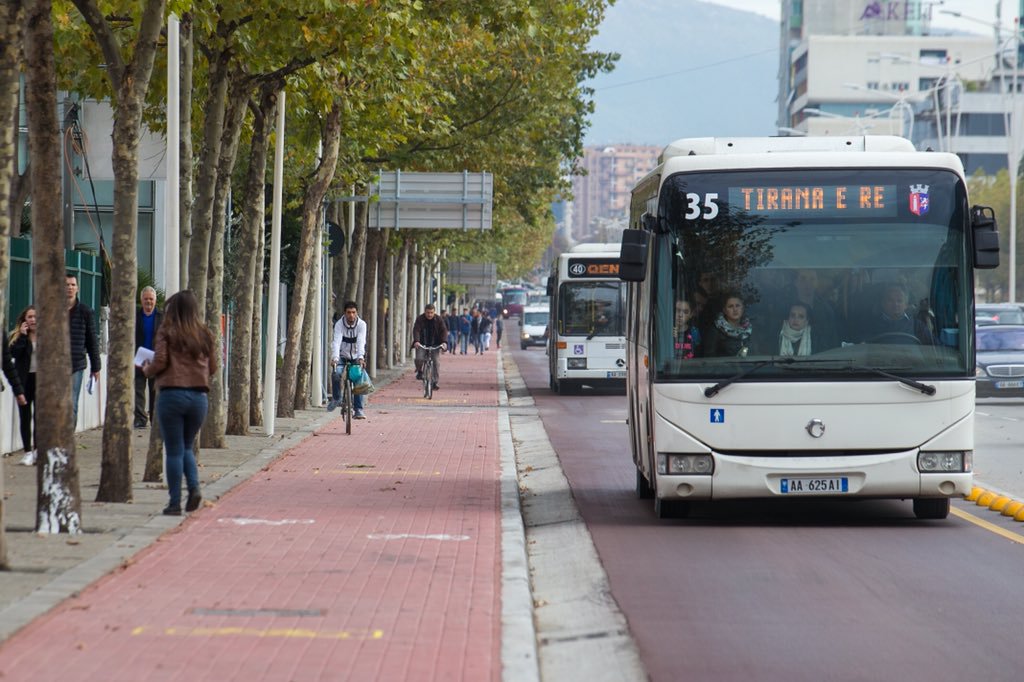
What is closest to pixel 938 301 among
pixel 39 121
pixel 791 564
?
pixel 791 564

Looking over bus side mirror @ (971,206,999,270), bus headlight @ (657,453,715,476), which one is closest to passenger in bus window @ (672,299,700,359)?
bus headlight @ (657,453,715,476)

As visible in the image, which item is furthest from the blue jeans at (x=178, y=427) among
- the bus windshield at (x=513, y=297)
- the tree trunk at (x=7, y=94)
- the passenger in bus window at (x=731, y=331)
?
the bus windshield at (x=513, y=297)

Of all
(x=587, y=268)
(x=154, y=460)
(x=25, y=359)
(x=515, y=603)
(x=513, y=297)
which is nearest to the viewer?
(x=515, y=603)

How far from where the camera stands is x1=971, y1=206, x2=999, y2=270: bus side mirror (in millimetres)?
12578

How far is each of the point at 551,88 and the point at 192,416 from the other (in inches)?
991

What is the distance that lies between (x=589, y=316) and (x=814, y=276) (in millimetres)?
24062

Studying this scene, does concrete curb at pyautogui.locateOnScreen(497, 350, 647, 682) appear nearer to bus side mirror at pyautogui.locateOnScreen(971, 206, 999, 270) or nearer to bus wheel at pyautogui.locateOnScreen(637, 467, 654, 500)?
bus wheel at pyautogui.locateOnScreen(637, 467, 654, 500)

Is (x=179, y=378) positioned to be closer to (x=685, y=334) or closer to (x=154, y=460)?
(x=154, y=460)

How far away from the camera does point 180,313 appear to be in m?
12.7

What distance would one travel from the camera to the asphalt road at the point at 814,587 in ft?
25.9

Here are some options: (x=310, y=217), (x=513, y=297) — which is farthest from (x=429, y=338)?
(x=513, y=297)

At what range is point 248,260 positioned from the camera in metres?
21.4

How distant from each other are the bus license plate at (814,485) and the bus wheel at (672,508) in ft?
3.26

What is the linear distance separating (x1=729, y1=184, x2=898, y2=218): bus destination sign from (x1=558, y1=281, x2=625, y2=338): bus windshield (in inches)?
919
